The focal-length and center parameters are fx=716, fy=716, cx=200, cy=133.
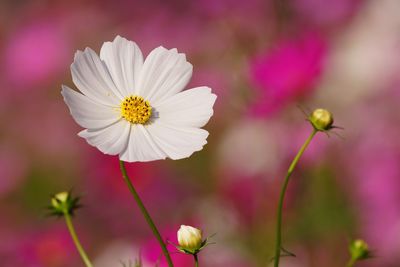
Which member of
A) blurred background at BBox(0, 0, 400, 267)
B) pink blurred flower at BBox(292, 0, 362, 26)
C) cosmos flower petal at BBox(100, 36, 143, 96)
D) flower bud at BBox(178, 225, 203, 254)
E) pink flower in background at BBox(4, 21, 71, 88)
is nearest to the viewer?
flower bud at BBox(178, 225, 203, 254)

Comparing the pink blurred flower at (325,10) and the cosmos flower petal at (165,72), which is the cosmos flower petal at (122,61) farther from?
the pink blurred flower at (325,10)

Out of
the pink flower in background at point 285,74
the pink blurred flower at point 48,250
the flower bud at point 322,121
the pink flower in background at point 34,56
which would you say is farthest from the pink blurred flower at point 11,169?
the flower bud at point 322,121

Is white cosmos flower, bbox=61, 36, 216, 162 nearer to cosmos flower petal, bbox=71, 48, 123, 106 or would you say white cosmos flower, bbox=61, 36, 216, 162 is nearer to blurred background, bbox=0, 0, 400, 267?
cosmos flower petal, bbox=71, 48, 123, 106

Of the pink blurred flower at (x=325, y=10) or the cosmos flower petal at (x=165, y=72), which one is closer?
the cosmos flower petal at (x=165, y=72)

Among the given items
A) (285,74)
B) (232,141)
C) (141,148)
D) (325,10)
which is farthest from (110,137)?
(325,10)

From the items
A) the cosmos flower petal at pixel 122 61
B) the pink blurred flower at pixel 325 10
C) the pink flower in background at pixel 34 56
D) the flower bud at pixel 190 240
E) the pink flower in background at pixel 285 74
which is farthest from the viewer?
the pink flower in background at pixel 34 56

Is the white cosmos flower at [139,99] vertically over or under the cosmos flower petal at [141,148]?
over

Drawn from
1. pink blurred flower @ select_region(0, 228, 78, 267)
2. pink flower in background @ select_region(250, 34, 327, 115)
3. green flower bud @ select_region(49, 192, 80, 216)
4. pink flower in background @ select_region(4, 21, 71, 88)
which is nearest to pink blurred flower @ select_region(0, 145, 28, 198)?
pink flower in background @ select_region(4, 21, 71, 88)
